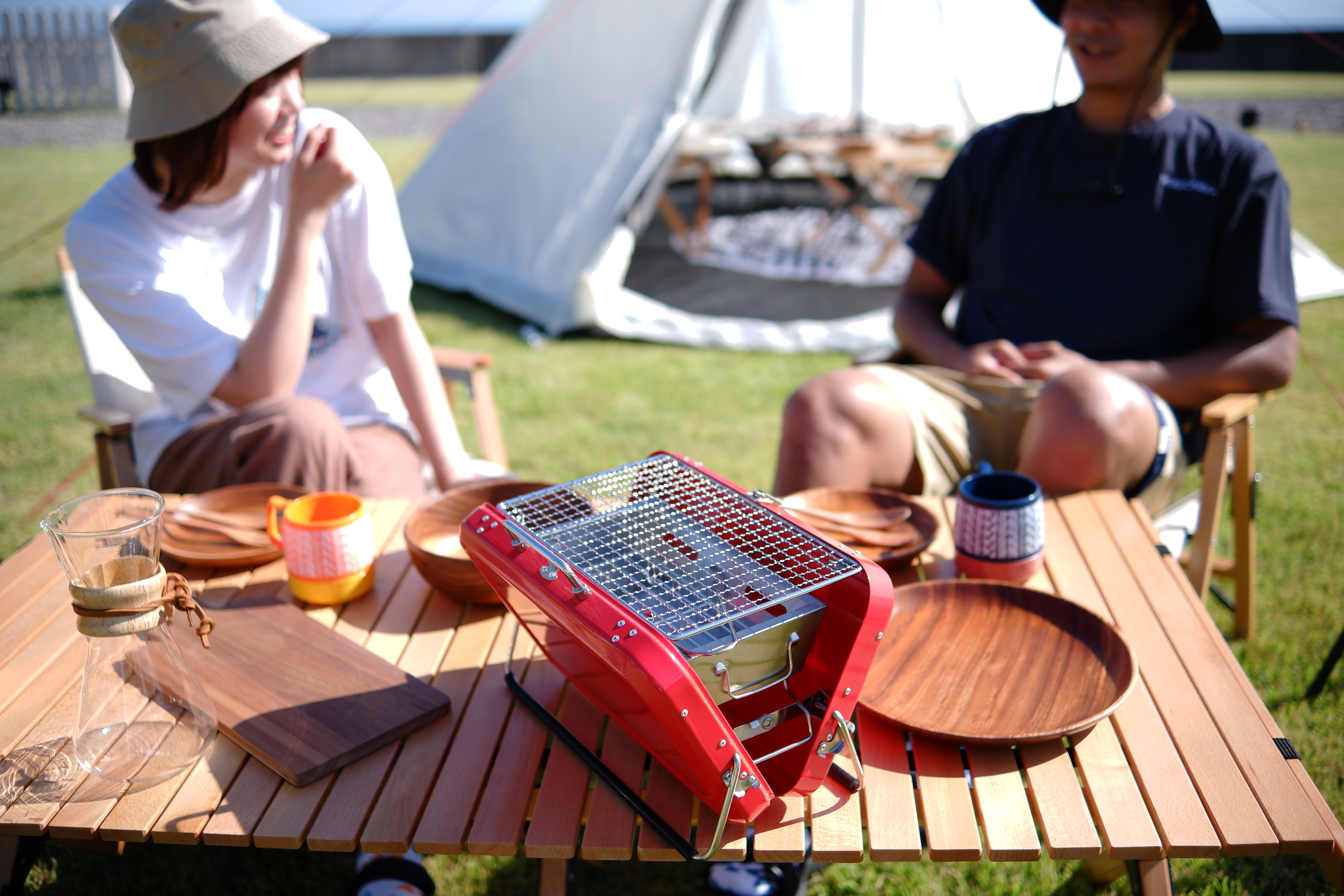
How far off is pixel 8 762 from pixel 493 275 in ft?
14.1

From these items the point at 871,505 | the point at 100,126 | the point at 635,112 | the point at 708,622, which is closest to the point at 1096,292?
the point at 871,505

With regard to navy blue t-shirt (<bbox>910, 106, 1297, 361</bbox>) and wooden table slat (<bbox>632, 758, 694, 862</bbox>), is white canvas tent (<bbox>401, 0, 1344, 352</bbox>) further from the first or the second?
wooden table slat (<bbox>632, 758, 694, 862</bbox>)

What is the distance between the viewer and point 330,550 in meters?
1.45

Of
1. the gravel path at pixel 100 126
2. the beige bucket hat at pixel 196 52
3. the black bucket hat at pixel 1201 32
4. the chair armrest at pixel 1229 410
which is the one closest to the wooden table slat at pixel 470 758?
the beige bucket hat at pixel 196 52

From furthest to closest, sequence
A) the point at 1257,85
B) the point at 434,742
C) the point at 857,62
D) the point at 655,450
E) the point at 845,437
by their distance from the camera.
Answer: the point at 1257,85 < the point at 857,62 < the point at 655,450 < the point at 845,437 < the point at 434,742

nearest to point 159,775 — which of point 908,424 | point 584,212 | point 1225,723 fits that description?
point 1225,723

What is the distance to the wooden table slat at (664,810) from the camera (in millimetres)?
1002

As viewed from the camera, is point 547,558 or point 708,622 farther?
point 547,558

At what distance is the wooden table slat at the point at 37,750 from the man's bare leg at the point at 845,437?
125 cm

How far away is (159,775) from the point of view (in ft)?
3.63

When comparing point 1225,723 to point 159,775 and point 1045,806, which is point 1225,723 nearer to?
point 1045,806

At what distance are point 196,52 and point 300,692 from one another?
126cm

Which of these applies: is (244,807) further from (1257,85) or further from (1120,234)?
(1257,85)

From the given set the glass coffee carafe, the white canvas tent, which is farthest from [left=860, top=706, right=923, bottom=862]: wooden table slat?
the white canvas tent
